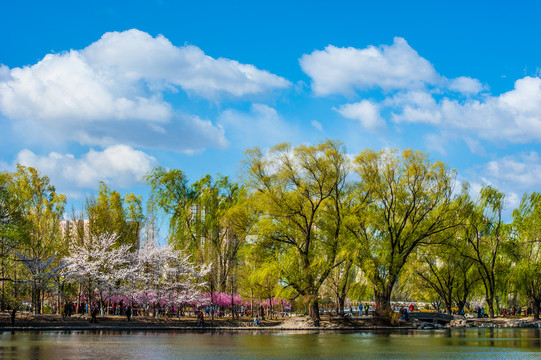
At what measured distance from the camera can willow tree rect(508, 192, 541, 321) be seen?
62531mm

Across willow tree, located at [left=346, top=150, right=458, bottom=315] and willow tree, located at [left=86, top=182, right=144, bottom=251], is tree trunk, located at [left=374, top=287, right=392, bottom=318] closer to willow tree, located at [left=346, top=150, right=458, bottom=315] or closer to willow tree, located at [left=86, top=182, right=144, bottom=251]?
willow tree, located at [left=346, top=150, right=458, bottom=315]

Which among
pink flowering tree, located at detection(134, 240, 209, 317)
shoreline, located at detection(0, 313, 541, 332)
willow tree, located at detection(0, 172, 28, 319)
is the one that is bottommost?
shoreline, located at detection(0, 313, 541, 332)

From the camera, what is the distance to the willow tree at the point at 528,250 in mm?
62531

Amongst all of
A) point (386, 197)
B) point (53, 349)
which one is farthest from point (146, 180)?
point (53, 349)

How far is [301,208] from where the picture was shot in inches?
2035

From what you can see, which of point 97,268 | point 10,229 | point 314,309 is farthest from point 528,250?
point 10,229

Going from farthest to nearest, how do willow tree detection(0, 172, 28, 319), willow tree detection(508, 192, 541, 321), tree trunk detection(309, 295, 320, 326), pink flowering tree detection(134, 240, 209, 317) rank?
willow tree detection(508, 192, 541, 321) → pink flowering tree detection(134, 240, 209, 317) → tree trunk detection(309, 295, 320, 326) → willow tree detection(0, 172, 28, 319)

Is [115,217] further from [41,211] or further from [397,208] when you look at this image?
[397,208]

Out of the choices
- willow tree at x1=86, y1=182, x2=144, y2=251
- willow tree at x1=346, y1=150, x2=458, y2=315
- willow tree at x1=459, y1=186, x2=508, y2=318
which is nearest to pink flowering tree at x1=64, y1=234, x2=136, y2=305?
willow tree at x1=86, y1=182, x2=144, y2=251

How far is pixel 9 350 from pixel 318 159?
32441mm

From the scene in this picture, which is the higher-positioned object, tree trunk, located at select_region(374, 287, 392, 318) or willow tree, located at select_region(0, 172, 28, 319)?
willow tree, located at select_region(0, 172, 28, 319)

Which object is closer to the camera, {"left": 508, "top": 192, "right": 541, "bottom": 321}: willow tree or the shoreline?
the shoreline

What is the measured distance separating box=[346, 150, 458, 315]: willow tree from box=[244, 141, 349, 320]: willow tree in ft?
9.70

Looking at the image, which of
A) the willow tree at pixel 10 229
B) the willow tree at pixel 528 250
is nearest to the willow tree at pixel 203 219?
the willow tree at pixel 10 229
